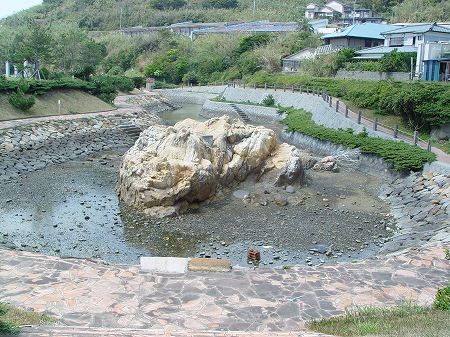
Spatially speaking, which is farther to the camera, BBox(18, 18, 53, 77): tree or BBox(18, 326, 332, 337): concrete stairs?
BBox(18, 18, 53, 77): tree

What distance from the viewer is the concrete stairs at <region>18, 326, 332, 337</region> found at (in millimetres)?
6977

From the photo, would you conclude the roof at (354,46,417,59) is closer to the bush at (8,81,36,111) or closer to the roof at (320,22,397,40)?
the roof at (320,22,397,40)

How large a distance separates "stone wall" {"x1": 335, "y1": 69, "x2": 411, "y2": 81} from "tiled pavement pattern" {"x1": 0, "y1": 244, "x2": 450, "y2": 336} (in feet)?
95.8

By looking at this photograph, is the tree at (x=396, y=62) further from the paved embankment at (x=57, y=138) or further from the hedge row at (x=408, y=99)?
the paved embankment at (x=57, y=138)

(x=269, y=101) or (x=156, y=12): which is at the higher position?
(x=156, y=12)

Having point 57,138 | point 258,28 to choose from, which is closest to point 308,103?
point 57,138

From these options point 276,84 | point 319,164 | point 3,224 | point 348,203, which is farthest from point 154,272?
point 276,84

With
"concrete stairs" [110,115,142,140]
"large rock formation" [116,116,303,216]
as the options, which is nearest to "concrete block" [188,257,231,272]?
"large rock formation" [116,116,303,216]

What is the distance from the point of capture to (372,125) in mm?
28906

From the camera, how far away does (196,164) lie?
1888 centimetres

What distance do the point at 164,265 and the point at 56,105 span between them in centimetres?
2808

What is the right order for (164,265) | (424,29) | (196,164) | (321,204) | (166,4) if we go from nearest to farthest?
(164,265)
(196,164)
(321,204)
(424,29)
(166,4)

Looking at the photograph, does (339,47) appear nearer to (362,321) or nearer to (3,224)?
(3,224)

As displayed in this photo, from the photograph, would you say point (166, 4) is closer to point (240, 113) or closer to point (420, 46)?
point (240, 113)
